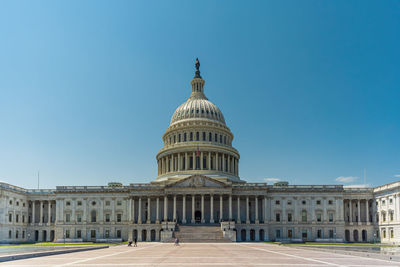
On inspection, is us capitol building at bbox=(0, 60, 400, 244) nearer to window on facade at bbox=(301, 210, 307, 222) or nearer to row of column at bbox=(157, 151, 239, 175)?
window on facade at bbox=(301, 210, 307, 222)

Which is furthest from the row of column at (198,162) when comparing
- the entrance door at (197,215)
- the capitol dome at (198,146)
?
the entrance door at (197,215)

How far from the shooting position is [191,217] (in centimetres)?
11588

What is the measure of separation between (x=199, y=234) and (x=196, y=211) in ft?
62.1

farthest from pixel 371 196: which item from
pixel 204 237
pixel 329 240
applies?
pixel 204 237

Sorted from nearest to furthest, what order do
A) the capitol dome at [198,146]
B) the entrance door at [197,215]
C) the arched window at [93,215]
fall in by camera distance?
1. the entrance door at [197,215]
2. the arched window at [93,215]
3. the capitol dome at [198,146]

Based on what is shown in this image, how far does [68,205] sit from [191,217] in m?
34.7

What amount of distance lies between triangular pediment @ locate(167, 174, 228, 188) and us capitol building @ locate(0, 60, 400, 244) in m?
0.26

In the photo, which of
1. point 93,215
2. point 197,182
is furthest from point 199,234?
point 93,215

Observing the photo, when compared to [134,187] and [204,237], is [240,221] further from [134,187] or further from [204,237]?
[134,187]

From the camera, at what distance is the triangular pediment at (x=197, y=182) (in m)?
111

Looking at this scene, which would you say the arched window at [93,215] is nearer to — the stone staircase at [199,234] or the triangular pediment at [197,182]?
the triangular pediment at [197,182]

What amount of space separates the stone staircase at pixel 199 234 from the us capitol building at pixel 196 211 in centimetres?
101

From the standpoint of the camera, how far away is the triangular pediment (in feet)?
365

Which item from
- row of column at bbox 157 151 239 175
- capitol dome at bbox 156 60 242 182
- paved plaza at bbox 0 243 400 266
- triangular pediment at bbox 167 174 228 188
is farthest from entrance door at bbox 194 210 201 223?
paved plaza at bbox 0 243 400 266
